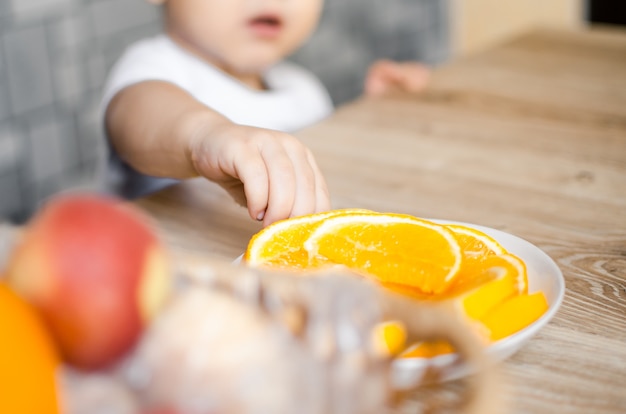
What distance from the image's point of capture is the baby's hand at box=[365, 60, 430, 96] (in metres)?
1.12

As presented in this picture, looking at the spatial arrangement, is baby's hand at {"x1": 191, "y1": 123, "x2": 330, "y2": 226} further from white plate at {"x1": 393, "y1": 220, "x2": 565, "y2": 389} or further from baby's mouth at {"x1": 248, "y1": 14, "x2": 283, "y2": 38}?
baby's mouth at {"x1": 248, "y1": 14, "x2": 283, "y2": 38}

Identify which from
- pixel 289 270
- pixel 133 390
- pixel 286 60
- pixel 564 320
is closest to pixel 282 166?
pixel 289 270

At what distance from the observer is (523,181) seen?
80cm

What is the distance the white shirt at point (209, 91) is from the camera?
98 cm

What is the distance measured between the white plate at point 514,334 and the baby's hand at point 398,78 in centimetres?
54

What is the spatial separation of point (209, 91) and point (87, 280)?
0.83 metres

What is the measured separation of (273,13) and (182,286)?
759mm

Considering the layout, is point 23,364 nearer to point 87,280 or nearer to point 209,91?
point 87,280

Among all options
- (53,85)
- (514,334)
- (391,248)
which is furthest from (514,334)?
(53,85)

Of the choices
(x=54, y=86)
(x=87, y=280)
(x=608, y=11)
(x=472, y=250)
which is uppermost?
(x=87, y=280)

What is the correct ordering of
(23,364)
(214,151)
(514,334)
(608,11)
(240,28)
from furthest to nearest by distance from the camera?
(608,11) → (240,28) → (214,151) → (514,334) → (23,364)

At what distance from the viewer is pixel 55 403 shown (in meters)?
0.29

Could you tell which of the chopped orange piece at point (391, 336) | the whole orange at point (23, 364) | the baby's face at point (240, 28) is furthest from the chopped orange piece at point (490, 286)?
the baby's face at point (240, 28)

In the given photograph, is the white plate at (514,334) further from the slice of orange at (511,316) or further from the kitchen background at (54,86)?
the kitchen background at (54,86)
